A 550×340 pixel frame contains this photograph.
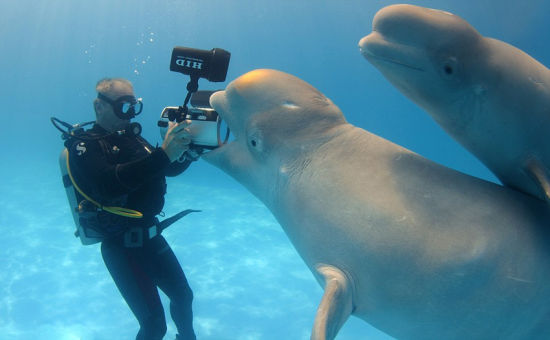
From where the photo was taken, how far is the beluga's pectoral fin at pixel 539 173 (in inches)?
77.7

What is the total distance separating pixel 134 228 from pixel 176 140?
1.69m

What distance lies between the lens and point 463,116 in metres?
2.17

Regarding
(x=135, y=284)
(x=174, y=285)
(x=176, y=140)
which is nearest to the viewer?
(x=176, y=140)

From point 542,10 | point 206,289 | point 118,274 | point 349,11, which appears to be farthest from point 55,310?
point 349,11

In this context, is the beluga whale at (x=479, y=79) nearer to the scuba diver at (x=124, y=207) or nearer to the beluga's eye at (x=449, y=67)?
the beluga's eye at (x=449, y=67)

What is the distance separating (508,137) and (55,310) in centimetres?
785

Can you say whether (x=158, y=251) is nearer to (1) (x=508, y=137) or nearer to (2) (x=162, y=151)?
(2) (x=162, y=151)

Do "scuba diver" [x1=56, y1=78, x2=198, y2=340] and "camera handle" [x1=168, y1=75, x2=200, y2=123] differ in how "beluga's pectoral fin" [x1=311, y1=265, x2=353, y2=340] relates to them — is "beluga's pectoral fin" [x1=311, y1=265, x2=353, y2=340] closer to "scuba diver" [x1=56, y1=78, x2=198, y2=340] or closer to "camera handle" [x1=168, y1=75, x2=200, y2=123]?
"camera handle" [x1=168, y1=75, x2=200, y2=123]

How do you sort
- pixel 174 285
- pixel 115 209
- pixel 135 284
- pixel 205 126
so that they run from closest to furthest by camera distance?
pixel 205 126, pixel 115 209, pixel 135 284, pixel 174 285

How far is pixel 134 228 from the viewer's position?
4.39 metres

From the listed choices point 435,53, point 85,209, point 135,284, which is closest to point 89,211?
point 85,209

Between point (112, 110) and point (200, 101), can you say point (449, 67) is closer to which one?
point (200, 101)

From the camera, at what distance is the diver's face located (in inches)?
167

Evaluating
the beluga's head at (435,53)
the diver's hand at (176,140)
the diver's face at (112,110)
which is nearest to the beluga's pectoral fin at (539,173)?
the beluga's head at (435,53)
